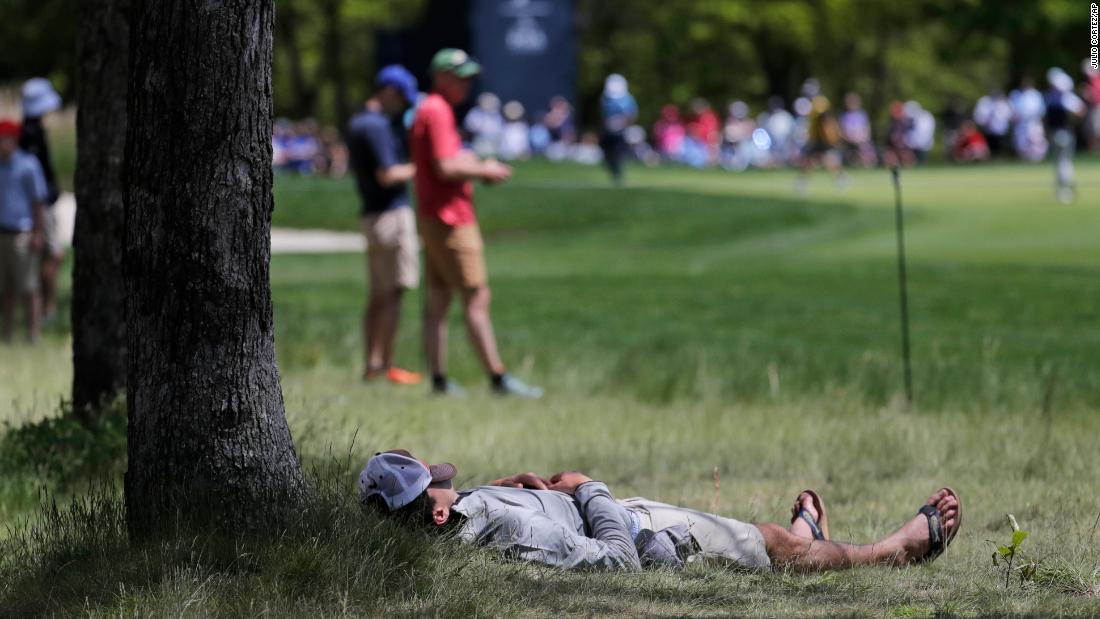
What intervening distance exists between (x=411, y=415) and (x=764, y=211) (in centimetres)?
1829

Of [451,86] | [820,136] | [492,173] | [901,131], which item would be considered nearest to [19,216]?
[451,86]

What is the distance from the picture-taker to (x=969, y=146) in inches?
1855

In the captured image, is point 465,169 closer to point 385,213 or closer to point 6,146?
point 385,213

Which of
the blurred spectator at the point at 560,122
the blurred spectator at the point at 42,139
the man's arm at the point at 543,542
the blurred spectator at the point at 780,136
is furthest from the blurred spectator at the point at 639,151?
the man's arm at the point at 543,542

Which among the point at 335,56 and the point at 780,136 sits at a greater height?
the point at 335,56

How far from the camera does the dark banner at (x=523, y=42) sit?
42.8 metres

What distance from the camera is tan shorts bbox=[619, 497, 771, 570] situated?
19.4 ft

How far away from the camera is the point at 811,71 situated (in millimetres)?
70375

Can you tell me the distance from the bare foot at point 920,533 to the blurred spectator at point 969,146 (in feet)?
135

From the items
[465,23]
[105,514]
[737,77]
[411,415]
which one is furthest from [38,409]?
[737,77]

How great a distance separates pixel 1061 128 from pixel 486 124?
61.8ft

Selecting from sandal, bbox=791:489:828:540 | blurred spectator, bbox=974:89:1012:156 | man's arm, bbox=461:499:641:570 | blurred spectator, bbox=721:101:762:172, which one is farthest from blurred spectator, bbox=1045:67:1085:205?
man's arm, bbox=461:499:641:570

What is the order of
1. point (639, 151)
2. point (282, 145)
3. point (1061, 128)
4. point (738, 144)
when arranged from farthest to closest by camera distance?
point (639, 151), point (282, 145), point (738, 144), point (1061, 128)

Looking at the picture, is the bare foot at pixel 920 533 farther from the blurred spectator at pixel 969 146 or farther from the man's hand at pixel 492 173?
the blurred spectator at pixel 969 146
